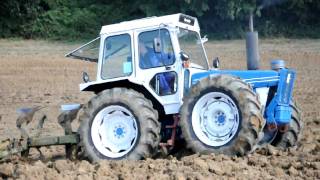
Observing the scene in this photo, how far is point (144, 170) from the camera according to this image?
321 inches

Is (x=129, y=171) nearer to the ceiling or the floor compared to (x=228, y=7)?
nearer to the floor

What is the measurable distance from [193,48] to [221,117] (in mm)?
1840

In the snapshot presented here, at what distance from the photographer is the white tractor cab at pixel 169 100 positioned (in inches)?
340

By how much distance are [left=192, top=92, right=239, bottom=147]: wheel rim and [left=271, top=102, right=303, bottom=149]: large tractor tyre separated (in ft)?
3.88

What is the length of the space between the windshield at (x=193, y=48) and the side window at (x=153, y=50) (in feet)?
1.08

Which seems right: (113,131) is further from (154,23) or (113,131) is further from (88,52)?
(154,23)

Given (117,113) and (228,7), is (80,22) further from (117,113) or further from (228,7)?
(117,113)

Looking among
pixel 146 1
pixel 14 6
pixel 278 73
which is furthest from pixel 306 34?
pixel 278 73

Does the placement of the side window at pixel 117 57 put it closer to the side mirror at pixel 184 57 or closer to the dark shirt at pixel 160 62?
the dark shirt at pixel 160 62

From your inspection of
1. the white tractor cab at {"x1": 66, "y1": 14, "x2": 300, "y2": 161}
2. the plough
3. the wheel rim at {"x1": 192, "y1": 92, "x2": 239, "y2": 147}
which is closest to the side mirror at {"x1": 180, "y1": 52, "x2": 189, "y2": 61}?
the white tractor cab at {"x1": 66, "y1": 14, "x2": 300, "y2": 161}

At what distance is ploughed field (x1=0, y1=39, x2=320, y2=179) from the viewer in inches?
311

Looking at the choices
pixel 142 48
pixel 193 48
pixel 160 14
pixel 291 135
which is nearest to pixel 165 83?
pixel 142 48

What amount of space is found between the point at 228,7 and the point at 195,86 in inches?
865

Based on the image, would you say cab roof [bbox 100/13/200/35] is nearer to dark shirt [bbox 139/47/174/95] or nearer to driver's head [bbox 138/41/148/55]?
driver's head [bbox 138/41/148/55]
